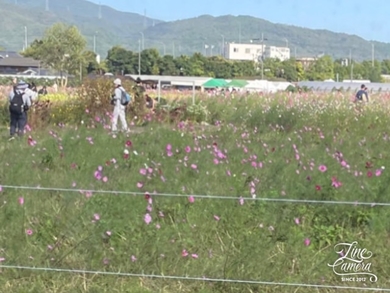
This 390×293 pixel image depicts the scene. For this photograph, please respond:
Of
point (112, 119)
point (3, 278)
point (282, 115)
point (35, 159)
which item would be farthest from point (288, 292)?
point (282, 115)

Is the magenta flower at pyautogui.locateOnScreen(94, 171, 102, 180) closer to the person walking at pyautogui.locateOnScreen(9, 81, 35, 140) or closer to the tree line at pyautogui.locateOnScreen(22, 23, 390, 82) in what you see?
the person walking at pyautogui.locateOnScreen(9, 81, 35, 140)

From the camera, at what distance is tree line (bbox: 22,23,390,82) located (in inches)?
2608

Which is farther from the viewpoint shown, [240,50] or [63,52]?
[240,50]

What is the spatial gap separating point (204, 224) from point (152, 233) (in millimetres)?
486

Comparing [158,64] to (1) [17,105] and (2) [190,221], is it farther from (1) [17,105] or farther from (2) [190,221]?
(2) [190,221]

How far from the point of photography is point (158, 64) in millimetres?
84188

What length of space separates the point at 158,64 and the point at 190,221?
79230 millimetres

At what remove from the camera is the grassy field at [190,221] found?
523 cm

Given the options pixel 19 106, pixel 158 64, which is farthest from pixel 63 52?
pixel 19 106

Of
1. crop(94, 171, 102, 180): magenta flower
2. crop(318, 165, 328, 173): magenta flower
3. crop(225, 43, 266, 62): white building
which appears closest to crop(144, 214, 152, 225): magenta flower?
crop(94, 171, 102, 180): magenta flower

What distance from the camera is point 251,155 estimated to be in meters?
8.43

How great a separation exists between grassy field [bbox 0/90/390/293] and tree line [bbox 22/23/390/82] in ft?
131

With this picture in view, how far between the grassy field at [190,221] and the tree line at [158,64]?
39.9 meters

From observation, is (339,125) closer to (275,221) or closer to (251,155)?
(251,155)
